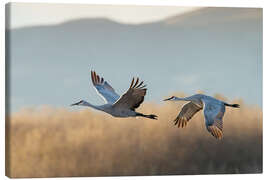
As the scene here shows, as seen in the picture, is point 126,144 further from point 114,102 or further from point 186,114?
point 186,114

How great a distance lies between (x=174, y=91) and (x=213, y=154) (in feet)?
3.67

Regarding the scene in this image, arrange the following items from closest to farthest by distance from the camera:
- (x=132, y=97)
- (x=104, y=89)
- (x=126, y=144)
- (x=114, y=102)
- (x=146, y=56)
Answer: (x=132, y=97), (x=114, y=102), (x=104, y=89), (x=126, y=144), (x=146, y=56)

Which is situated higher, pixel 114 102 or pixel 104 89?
pixel 104 89

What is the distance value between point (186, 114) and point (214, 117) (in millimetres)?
562

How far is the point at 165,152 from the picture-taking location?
10.7m

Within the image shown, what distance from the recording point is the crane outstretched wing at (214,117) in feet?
33.5

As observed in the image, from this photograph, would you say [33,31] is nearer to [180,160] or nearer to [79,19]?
[79,19]

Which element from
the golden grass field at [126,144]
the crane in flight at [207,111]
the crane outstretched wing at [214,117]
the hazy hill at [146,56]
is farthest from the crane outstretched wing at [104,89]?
the crane outstretched wing at [214,117]

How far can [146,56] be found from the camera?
421 inches

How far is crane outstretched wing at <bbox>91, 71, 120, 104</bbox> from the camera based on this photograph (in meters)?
10.3

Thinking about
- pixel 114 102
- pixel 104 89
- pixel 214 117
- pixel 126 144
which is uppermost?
pixel 104 89

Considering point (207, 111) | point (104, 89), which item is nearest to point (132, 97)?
point (104, 89)

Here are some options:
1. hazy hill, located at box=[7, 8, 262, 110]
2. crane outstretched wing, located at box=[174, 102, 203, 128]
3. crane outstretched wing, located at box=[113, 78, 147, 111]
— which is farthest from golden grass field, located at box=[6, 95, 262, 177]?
crane outstretched wing, located at box=[113, 78, 147, 111]

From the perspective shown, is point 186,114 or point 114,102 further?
point 186,114
